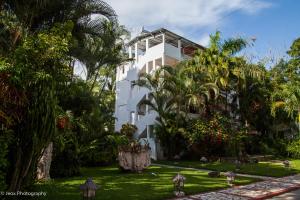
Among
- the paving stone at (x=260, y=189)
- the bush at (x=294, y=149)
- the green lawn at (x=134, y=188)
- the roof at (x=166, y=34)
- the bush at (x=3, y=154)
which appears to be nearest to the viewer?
the bush at (x=3, y=154)

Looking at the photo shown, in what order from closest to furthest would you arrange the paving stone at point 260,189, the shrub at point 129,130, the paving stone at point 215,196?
the paving stone at point 215,196 → the paving stone at point 260,189 → the shrub at point 129,130

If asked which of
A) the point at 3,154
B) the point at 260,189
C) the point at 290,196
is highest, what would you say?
the point at 3,154

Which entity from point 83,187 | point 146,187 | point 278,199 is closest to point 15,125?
point 83,187

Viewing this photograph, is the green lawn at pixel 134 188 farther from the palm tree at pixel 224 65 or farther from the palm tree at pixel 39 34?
the palm tree at pixel 224 65

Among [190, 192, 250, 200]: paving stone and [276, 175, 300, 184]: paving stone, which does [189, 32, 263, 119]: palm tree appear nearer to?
[276, 175, 300, 184]: paving stone

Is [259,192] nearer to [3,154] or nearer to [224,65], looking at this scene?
[3,154]

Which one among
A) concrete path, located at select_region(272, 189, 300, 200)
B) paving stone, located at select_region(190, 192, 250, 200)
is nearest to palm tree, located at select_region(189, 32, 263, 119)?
concrete path, located at select_region(272, 189, 300, 200)

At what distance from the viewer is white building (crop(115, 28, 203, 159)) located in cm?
2764

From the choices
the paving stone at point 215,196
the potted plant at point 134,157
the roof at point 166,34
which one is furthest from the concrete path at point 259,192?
the roof at point 166,34

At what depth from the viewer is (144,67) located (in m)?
30.2

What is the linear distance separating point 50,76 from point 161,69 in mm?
17531

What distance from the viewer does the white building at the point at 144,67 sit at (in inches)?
1088

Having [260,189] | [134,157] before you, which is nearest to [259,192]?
[260,189]

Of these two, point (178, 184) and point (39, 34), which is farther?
point (178, 184)
